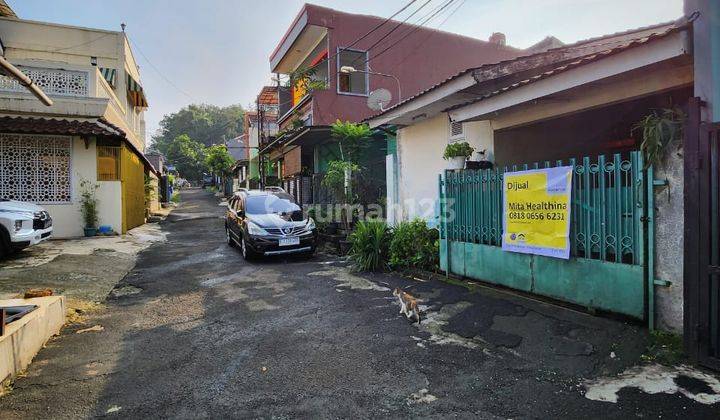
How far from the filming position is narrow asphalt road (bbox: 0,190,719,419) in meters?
2.96

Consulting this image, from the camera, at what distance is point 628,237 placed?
4191 millimetres

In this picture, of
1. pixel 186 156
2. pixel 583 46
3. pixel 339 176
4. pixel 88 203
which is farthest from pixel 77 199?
pixel 186 156

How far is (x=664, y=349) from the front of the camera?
3.59m

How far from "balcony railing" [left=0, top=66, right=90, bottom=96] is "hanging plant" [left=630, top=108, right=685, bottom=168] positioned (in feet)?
49.8

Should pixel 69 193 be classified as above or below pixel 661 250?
above

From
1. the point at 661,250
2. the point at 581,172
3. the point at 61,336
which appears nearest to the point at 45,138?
the point at 61,336

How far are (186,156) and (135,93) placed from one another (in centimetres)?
3434

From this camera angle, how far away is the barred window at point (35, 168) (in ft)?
37.3

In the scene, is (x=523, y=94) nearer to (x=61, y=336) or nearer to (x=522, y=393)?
(x=522, y=393)

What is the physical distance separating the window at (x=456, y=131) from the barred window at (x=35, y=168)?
37.4 ft

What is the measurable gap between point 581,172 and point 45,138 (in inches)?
551

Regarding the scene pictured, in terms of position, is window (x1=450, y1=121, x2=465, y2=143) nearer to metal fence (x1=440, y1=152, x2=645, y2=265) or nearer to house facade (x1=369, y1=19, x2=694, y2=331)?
house facade (x1=369, y1=19, x2=694, y2=331)

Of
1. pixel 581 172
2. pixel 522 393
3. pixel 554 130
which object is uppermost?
pixel 554 130

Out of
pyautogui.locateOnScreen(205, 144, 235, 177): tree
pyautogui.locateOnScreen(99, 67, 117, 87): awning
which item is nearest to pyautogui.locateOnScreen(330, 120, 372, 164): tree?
pyautogui.locateOnScreen(99, 67, 117, 87): awning
